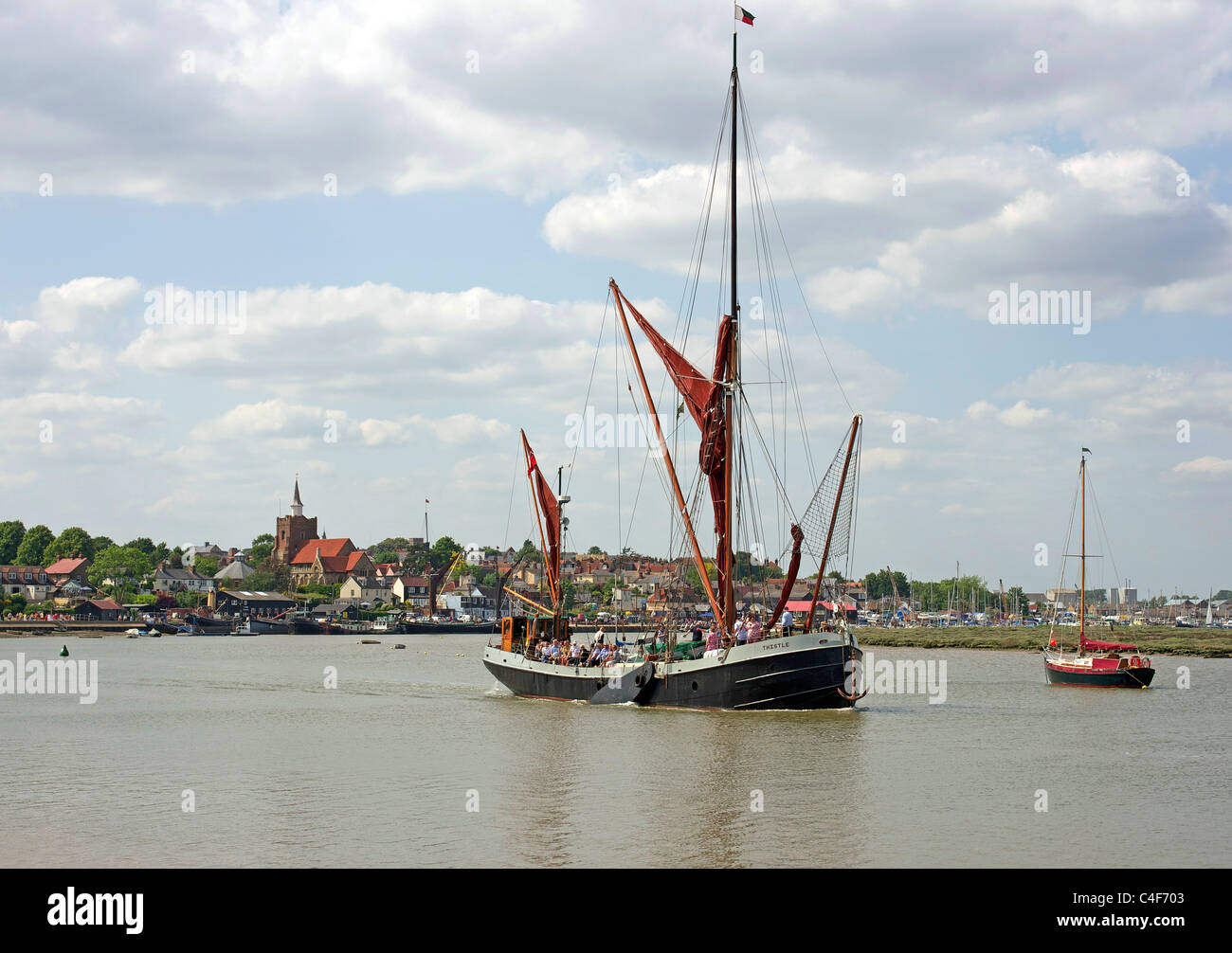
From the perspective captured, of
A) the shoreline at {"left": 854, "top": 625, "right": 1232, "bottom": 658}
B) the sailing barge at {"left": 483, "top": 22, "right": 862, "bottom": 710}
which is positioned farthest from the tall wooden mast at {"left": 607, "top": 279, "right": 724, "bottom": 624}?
the shoreline at {"left": 854, "top": 625, "right": 1232, "bottom": 658}

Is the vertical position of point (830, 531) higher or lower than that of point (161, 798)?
higher

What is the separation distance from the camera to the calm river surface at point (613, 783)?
2655 centimetres

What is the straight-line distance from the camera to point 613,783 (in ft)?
117

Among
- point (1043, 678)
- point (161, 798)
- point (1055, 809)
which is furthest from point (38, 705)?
point (1043, 678)

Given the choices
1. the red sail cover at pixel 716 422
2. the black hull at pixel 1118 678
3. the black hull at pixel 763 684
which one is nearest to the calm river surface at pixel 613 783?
the black hull at pixel 763 684

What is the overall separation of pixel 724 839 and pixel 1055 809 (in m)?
10.3

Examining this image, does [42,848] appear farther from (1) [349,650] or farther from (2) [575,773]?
(1) [349,650]

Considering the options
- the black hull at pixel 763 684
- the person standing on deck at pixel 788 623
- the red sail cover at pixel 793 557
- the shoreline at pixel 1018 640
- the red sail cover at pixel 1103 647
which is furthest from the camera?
the shoreline at pixel 1018 640

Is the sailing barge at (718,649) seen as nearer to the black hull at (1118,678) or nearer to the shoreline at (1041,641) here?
the black hull at (1118,678)

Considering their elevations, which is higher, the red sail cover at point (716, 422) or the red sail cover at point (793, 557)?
the red sail cover at point (716, 422)

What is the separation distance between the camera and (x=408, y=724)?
2186 inches

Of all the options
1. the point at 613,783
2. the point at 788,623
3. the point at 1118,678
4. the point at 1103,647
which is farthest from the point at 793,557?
the point at 1103,647

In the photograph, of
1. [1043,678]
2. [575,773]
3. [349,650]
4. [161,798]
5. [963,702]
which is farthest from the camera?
[349,650]

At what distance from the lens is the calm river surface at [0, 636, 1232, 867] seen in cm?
2655
